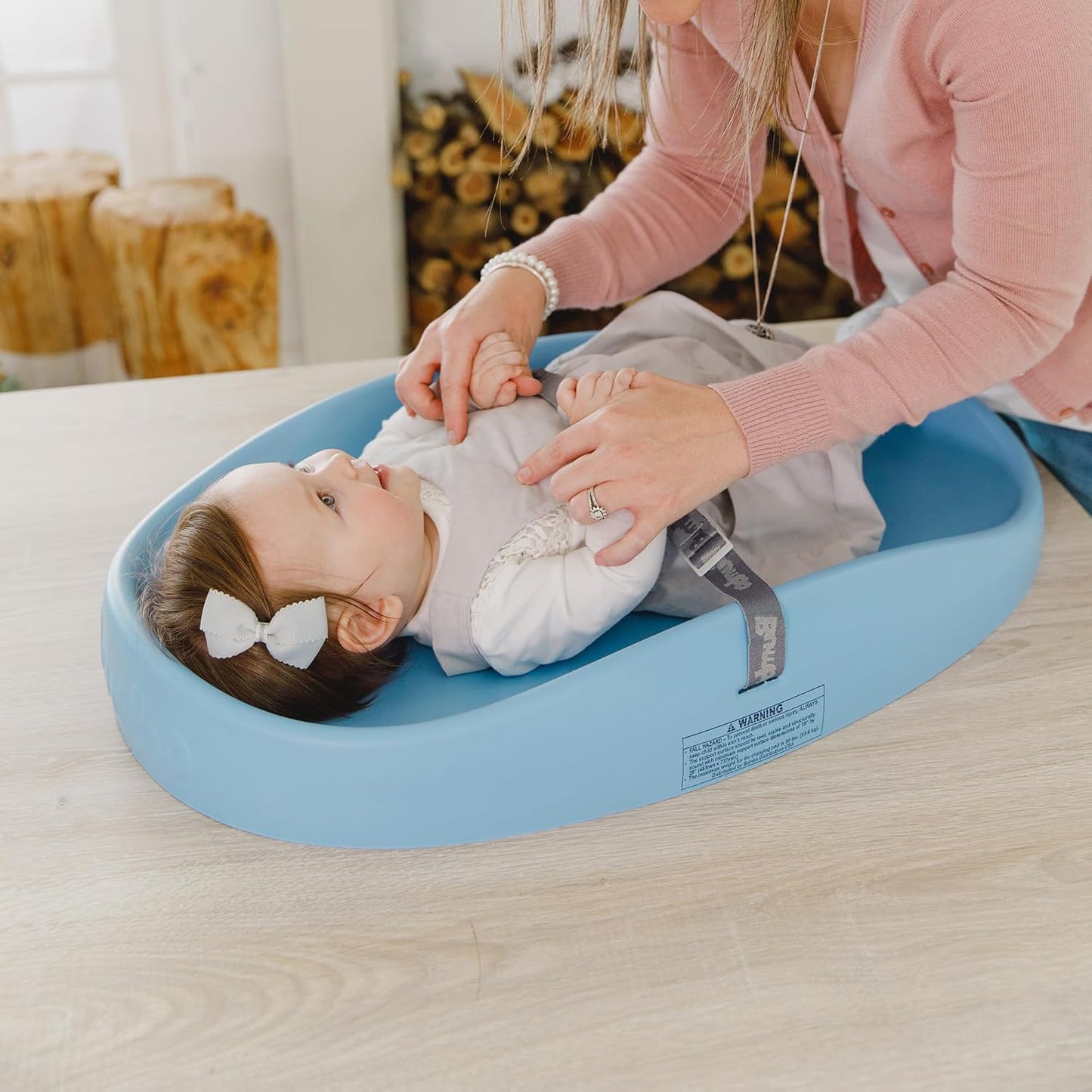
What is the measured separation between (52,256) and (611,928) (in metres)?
1.85

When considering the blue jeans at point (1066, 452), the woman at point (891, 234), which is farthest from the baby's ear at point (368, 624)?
the blue jeans at point (1066, 452)

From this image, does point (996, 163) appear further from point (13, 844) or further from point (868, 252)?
point (13, 844)

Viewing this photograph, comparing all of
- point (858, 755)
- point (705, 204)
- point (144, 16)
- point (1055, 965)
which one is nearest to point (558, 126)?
point (144, 16)

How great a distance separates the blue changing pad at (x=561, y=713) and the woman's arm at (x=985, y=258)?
130mm

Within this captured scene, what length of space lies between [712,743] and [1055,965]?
0.93ft


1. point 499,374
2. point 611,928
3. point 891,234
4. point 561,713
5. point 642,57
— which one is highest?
point 642,57

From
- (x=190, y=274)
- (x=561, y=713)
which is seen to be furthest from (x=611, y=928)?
(x=190, y=274)

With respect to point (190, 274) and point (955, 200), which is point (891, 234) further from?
point (190, 274)

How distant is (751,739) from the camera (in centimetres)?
95

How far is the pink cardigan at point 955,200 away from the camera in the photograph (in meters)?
0.88

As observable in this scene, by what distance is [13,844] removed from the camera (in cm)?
90

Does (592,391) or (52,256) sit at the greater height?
(592,391)

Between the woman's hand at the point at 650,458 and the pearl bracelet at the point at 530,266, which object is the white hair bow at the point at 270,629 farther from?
the pearl bracelet at the point at 530,266

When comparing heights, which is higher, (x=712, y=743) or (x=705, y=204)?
(x=705, y=204)
